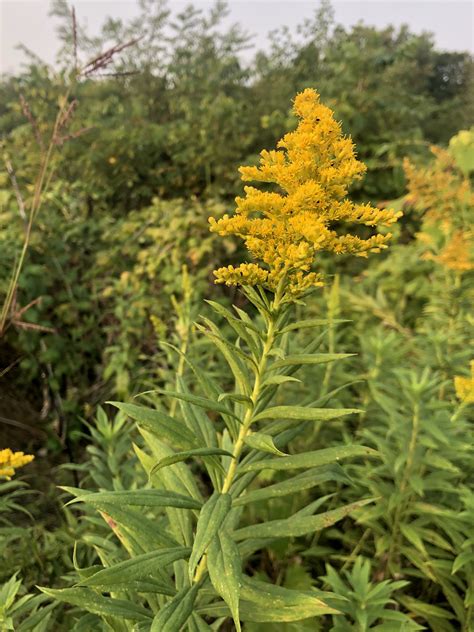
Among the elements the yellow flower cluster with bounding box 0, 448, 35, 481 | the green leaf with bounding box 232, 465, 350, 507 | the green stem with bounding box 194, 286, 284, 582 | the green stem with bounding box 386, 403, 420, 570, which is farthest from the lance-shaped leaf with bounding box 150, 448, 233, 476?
the green stem with bounding box 386, 403, 420, 570

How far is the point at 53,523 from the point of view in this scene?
245 cm

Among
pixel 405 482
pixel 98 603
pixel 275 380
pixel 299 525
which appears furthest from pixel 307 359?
pixel 405 482

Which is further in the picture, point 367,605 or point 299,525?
point 367,605

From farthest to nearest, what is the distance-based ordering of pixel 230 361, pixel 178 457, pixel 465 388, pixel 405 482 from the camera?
pixel 405 482 < pixel 465 388 < pixel 230 361 < pixel 178 457

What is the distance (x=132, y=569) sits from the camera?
3.24 ft

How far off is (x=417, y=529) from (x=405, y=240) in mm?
3879

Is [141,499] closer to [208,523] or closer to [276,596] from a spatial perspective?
[208,523]

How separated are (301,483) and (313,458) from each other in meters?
0.11

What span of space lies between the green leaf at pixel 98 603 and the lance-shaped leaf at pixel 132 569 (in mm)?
81

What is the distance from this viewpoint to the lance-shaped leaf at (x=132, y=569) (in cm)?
95

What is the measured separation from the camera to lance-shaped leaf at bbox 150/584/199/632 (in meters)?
0.97

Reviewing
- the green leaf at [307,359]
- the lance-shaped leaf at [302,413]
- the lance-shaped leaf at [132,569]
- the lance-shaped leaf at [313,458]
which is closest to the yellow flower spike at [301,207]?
the green leaf at [307,359]

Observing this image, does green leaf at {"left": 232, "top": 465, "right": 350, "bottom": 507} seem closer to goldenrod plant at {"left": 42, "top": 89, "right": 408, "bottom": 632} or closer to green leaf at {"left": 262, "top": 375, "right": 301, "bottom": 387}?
goldenrod plant at {"left": 42, "top": 89, "right": 408, "bottom": 632}

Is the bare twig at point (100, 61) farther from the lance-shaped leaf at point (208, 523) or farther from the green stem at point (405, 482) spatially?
the green stem at point (405, 482)
